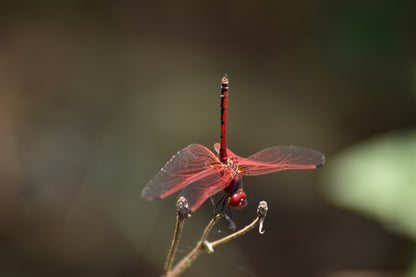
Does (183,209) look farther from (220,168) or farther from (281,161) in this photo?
(281,161)

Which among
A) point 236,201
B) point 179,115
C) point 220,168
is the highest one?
point 179,115

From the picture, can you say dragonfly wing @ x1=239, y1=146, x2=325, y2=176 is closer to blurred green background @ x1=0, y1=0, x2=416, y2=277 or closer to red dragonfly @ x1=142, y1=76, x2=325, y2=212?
red dragonfly @ x1=142, y1=76, x2=325, y2=212

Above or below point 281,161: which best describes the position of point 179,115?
above

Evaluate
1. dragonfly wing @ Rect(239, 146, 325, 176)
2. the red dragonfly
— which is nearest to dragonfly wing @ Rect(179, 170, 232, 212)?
the red dragonfly

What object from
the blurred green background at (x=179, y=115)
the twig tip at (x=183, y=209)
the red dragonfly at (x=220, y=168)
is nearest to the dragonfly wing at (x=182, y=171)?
the red dragonfly at (x=220, y=168)

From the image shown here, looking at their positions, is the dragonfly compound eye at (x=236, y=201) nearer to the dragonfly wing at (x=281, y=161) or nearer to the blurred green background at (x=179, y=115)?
the dragonfly wing at (x=281, y=161)

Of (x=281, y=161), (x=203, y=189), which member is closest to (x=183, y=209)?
(x=203, y=189)

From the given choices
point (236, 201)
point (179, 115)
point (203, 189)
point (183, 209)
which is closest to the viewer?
point (183, 209)
